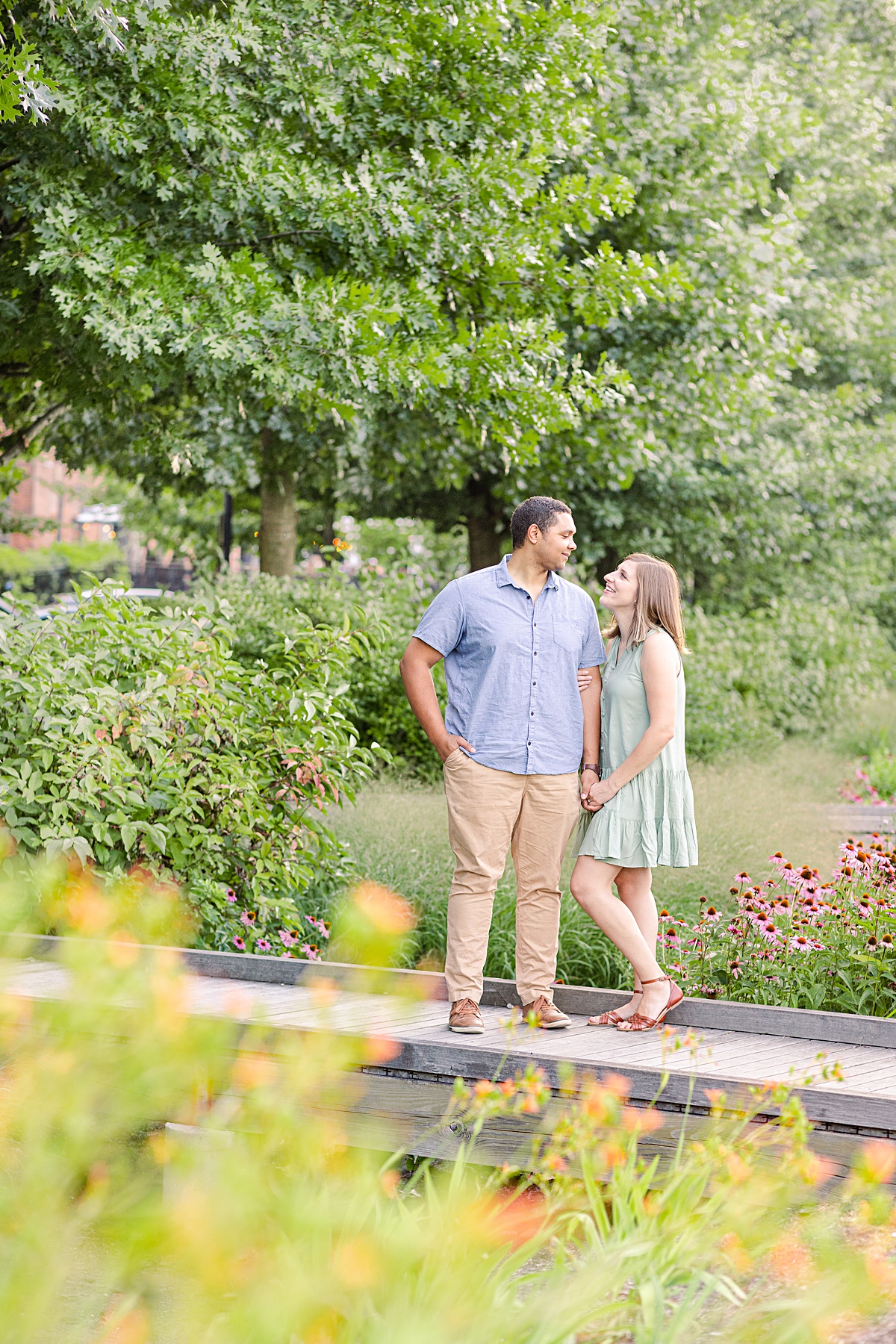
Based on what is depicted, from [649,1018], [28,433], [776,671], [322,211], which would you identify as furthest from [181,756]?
[776,671]

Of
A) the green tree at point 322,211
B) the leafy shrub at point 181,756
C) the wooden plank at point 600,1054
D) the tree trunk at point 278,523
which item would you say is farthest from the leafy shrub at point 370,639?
the wooden plank at point 600,1054

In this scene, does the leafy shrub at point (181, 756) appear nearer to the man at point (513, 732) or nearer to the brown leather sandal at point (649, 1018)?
the man at point (513, 732)

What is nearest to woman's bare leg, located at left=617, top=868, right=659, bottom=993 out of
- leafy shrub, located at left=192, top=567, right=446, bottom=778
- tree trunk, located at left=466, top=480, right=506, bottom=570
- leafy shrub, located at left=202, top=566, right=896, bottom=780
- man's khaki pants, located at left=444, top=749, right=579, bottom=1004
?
man's khaki pants, located at left=444, top=749, right=579, bottom=1004

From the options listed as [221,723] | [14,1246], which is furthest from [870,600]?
[14,1246]

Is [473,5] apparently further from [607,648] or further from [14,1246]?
[14,1246]

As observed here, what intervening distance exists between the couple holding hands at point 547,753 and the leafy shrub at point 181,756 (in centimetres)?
162

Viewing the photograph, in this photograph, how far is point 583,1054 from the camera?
4.35 metres

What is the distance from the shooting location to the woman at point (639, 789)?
4.71m

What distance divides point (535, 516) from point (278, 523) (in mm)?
10148

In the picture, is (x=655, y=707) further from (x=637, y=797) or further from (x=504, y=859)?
(x=504, y=859)

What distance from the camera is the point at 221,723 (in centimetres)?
622

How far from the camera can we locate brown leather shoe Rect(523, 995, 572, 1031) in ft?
15.4

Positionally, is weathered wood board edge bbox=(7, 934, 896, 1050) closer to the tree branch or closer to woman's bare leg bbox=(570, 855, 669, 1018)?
woman's bare leg bbox=(570, 855, 669, 1018)

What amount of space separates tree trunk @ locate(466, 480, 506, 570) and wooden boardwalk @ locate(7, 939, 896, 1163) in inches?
421
